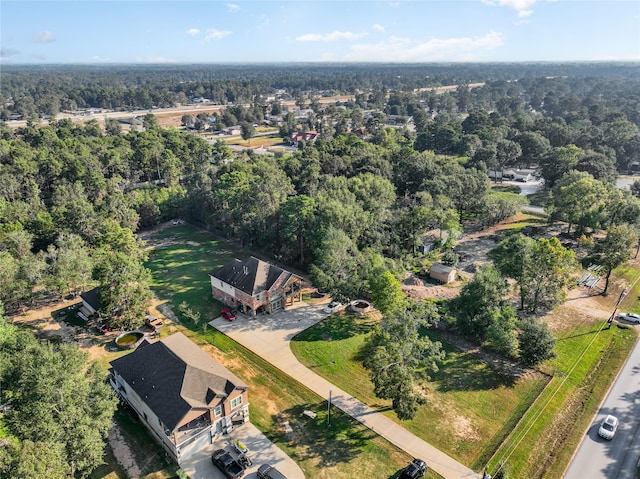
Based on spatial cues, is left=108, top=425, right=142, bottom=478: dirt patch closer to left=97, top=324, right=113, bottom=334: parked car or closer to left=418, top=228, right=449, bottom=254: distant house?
left=97, top=324, right=113, bottom=334: parked car

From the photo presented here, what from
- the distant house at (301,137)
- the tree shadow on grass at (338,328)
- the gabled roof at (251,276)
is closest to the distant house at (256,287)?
the gabled roof at (251,276)

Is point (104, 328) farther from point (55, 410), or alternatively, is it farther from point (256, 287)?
point (55, 410)

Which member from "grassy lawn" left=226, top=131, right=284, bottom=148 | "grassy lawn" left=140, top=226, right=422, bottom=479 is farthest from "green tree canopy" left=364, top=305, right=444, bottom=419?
"grassy lawn" left=226, top=131, right=284, bottom=148

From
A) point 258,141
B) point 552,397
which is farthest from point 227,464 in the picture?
point 258,141

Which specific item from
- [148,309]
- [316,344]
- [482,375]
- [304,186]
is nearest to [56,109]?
[304,186]

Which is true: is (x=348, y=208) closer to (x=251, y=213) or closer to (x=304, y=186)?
(x=251, y=213)
